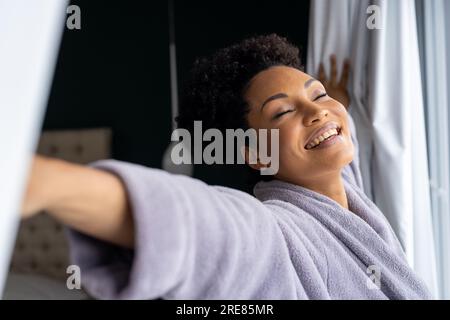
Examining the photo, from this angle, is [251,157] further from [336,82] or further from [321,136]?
[336,82]

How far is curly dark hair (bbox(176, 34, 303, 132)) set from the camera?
648 mm

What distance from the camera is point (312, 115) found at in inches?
23.5

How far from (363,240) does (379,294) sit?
0.07 m

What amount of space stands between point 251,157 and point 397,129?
373mm

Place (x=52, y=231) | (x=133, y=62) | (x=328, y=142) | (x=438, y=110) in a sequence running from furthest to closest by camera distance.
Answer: (x=52, y=231)
(x=133, y=62)
(x=438, y=110)
(x=328, y=142)

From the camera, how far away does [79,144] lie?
1.66 meters

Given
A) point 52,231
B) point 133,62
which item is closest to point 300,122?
point 133,62

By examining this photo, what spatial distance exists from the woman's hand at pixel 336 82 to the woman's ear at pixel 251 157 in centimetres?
35

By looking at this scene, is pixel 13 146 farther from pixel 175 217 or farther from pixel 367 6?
pixel 367 6

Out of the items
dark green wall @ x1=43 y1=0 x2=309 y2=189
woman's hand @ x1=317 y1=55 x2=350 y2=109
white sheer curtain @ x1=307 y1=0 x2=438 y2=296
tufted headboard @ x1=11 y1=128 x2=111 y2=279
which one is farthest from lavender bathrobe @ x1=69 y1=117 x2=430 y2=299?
tufted headboard @ x1=11 y1=128 x2=111 y2=279

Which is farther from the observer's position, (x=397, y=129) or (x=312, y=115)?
(x=397, y=129)

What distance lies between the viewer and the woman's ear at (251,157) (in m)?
0.66

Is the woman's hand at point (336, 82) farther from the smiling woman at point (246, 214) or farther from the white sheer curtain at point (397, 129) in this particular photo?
the smiling woman at point (246, 214)

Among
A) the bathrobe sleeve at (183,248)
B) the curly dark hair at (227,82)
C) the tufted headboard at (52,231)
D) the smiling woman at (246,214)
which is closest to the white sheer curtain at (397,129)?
the smiling woman at (246,214)
